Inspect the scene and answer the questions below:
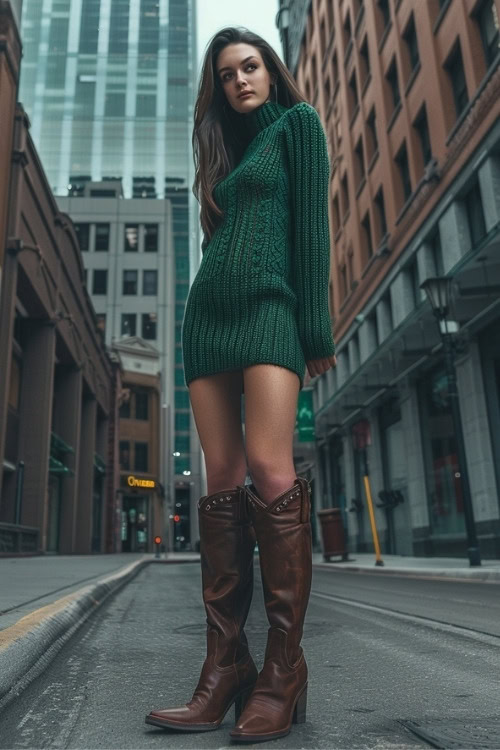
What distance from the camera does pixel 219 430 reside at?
7.02ft

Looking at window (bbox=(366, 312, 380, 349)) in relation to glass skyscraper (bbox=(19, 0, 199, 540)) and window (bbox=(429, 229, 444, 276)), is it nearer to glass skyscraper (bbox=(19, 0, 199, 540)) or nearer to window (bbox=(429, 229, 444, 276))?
window (bbox=(429, 229, 444, 276))

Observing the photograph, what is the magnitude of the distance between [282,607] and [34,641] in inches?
57.6

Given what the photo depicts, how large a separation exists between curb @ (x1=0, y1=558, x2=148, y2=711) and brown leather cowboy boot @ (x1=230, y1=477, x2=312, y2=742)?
2.92ft

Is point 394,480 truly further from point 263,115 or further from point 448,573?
point 263,115

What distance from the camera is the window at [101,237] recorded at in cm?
6247

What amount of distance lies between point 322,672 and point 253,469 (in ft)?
3.79

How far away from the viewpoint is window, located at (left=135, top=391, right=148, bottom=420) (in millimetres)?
51344

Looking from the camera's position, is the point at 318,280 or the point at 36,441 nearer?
the point at 318,280

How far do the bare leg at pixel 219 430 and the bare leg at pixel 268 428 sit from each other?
0.46ft

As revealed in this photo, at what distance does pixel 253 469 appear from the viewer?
1.98 meters

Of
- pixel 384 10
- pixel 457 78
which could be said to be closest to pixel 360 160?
pixel 384 10

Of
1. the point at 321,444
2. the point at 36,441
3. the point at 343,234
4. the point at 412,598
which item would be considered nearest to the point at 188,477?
the point at 321,444

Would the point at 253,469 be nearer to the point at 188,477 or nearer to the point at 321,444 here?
the point at 321,444

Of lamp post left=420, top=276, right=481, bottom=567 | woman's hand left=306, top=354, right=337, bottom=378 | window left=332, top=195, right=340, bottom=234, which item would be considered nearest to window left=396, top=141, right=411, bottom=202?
window left=332, top=195, right=340, bottom=234
